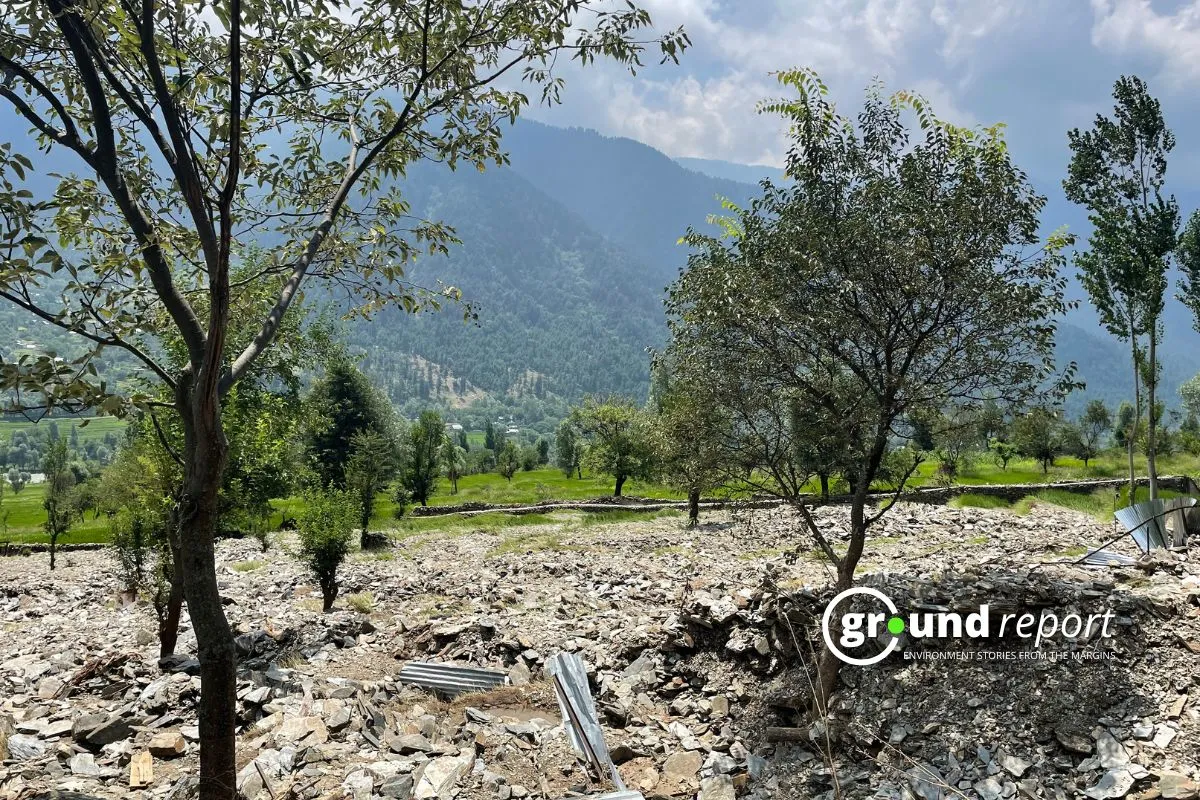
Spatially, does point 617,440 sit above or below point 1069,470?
above

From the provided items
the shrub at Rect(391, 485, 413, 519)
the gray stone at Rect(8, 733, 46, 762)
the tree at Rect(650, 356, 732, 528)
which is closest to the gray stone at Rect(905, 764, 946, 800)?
the tree at Rect(650, 356, 732, 528)

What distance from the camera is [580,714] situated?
10.8 meters

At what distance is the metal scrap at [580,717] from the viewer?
968 cm

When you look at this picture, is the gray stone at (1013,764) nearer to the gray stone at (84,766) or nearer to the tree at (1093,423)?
the gray stone at (84,766)

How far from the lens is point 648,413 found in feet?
185

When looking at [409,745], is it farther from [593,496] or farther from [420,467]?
[593,496]

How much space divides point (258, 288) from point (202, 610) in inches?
172

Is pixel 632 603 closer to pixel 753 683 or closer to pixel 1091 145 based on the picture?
pixel 753 683

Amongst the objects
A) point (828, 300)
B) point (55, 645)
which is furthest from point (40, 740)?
point (828, 300)

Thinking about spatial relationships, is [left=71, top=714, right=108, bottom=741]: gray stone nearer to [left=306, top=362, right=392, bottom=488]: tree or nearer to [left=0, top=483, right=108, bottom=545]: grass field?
[left=0, top=483, right=108, bottom=545]: grass field
